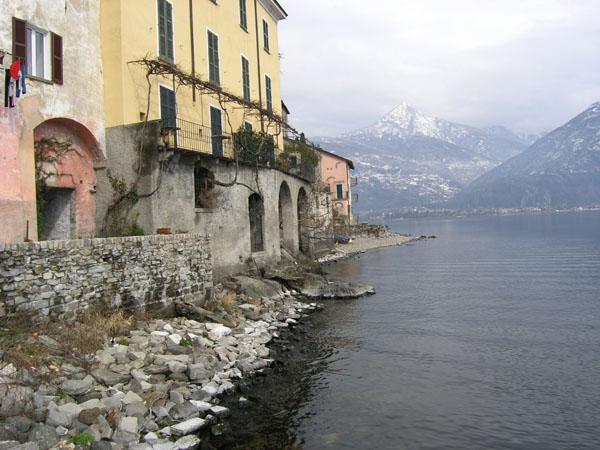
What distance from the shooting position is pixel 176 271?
54.3ft

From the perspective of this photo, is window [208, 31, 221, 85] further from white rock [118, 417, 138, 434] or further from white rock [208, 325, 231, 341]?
white rock [118, 417, 138, 434]

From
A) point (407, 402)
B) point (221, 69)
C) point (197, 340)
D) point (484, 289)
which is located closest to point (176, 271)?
point (197, 340)

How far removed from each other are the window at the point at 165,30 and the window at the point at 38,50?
469 centimetres

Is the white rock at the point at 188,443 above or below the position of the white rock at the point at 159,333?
below

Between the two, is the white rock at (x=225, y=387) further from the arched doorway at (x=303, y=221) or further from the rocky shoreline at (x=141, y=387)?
the arched doorway at (x=303, y=221)

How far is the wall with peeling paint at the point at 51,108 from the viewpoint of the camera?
1414 centimetres

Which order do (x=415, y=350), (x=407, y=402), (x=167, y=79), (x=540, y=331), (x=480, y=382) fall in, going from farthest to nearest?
(x=167, y=79)
(x=540, y=331)
(x=415, y=350)
(x=480, y=382)
(x=407, y=402)

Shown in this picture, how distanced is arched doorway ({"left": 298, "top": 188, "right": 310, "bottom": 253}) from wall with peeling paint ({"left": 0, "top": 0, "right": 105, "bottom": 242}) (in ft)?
59.9

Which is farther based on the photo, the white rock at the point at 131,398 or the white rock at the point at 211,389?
the white rock at the point at 211,389

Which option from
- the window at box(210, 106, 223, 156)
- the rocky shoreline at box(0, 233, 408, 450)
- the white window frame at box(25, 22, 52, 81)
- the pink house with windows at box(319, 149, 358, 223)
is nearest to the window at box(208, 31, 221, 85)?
the window at box(210, 106, 223, 156)

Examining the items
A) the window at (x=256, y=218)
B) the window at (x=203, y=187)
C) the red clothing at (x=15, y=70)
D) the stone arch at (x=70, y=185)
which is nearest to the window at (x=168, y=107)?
the window at (x=203, y=187)

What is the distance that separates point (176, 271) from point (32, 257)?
542 centimetres

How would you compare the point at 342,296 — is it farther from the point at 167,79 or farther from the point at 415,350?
the point at 167,79

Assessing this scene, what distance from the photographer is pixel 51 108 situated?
51.9 feet
